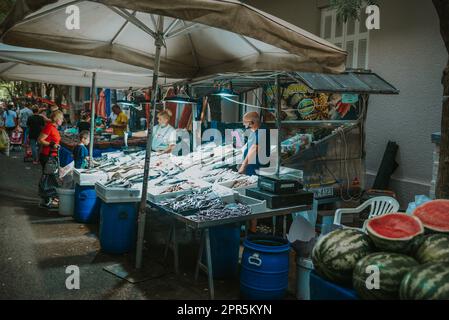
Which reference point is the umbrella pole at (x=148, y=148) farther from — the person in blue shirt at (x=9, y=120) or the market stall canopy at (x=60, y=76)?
the person in blue shirt at (x=9, y=120)

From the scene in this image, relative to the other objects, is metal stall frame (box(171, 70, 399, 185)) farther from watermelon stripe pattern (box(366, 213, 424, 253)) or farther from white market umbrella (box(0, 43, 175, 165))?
watermelon stripe pattern (box(366, 213, 424, 253))

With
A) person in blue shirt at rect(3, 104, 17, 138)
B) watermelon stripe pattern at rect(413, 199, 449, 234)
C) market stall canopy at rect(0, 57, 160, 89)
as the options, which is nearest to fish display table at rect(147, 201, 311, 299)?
watermelon stripe pattern at rect(413, 199, 449, 234)

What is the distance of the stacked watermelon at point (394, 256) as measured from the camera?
253 centimetres

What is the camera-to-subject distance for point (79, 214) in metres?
7.76

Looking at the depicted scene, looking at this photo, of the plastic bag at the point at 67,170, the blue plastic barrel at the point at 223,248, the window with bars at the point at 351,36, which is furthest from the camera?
the window with bars at the point at 351,36

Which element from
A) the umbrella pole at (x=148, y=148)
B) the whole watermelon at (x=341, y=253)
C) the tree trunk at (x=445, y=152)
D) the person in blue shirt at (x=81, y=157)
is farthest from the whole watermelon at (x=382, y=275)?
the person in blue shirt at (x=81, y=157)

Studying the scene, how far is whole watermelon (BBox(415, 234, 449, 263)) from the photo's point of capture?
8.74 ft

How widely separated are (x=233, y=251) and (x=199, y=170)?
7.33 feet

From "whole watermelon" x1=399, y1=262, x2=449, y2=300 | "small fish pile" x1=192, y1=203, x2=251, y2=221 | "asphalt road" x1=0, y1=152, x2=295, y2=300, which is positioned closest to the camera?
"whole watermelon" x1=399, y1=262, x2=449, y2=300

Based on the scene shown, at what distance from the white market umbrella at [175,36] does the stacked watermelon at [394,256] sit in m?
1.93

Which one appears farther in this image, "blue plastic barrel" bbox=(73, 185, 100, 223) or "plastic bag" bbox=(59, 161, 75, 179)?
"plastic bag" bbox=(59, 161, 75, 179)

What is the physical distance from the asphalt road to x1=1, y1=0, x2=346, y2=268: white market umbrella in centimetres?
55
